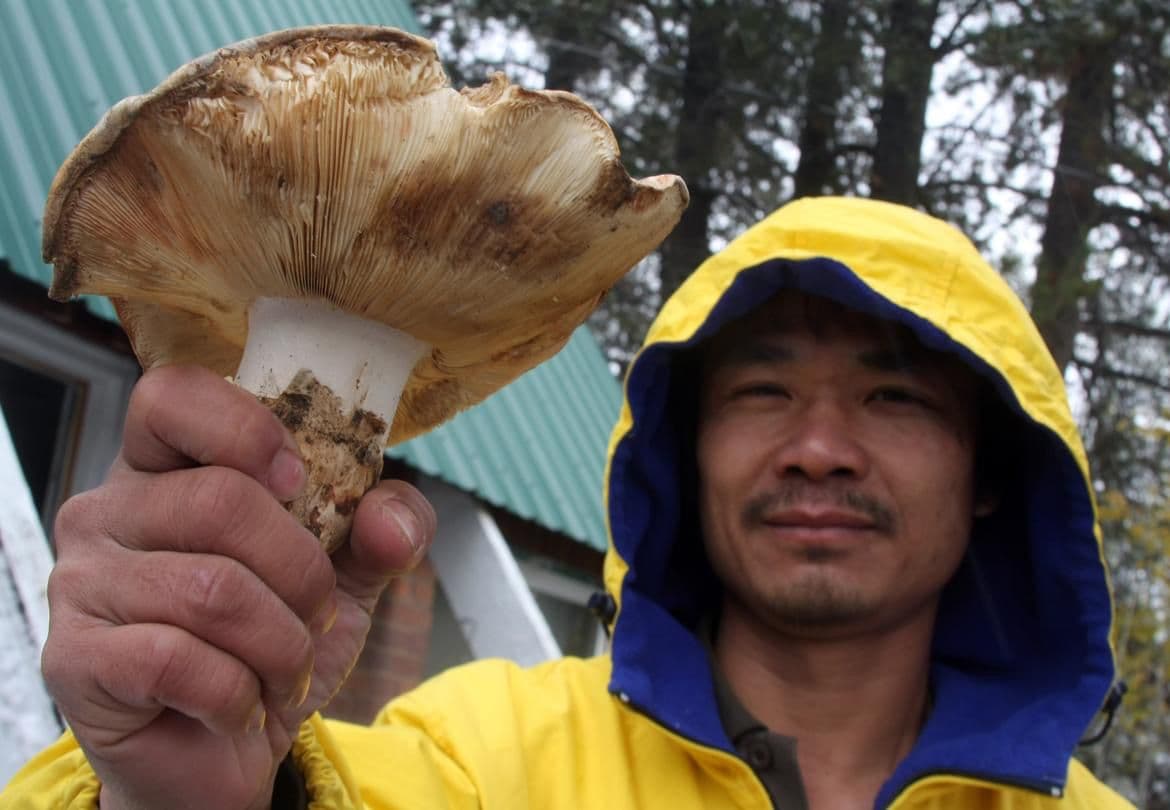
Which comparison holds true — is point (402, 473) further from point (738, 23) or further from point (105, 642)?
point (738, 23)

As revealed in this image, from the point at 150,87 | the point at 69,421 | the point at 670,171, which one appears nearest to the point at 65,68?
the point at 150,87

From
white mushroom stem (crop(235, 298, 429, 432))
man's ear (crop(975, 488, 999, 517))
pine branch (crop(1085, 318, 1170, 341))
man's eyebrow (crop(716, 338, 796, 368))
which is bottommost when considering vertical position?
pine branch (crop(1085, 318, 1170, 341))

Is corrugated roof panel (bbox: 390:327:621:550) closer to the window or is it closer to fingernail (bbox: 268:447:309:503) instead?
the window

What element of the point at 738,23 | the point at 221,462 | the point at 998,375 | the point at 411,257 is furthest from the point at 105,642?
the point at 738,23

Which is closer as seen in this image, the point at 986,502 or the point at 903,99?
the point at 986,502

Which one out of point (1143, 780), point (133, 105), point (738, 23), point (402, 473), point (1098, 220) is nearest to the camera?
point (133, 105)

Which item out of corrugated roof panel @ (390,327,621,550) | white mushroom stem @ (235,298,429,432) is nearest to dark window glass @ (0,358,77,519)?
corrugated roof panel @ (390,327,621,550)

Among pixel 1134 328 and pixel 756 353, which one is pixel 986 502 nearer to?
pixel 756 353

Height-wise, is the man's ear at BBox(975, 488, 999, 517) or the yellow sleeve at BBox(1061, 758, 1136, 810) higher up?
the man's ear at BBox(975, 488, 999, 517)
